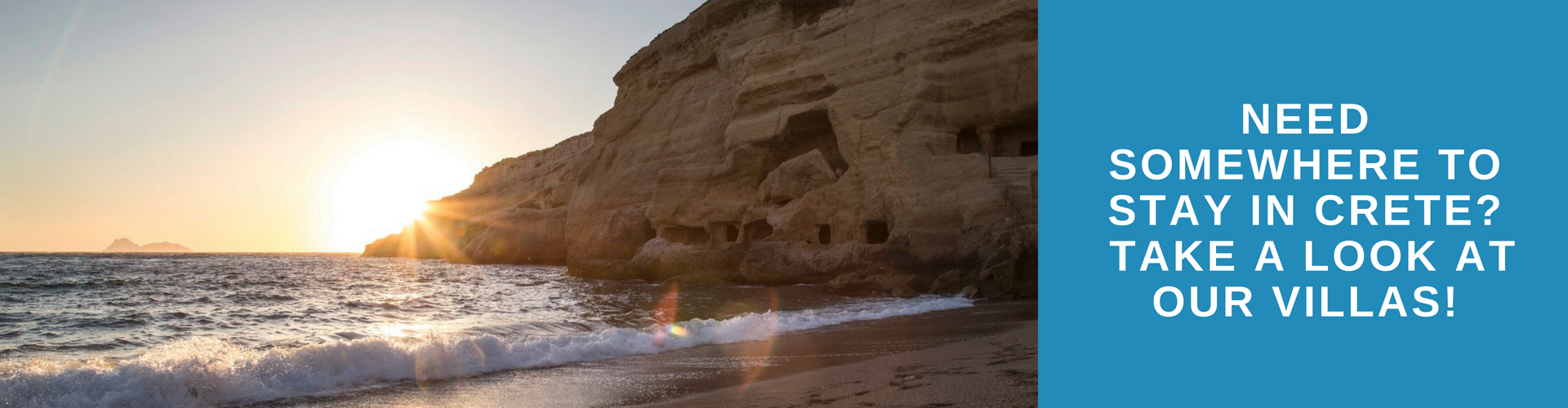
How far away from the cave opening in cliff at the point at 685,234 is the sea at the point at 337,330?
2.76 metres

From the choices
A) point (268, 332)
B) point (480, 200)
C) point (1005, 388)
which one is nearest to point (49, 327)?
point (268, 332)

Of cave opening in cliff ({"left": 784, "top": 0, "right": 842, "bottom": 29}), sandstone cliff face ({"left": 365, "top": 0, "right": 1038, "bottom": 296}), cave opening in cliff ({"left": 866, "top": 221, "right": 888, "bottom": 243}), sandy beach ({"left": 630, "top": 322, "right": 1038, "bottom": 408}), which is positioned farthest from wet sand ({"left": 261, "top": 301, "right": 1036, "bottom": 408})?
cave opening in cliff ({"left": 784, "top": 0, "right": 842, "bottom": 29})

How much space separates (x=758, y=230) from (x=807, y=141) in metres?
3.26

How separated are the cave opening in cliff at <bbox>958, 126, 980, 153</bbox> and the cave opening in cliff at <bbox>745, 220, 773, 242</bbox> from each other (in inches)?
259

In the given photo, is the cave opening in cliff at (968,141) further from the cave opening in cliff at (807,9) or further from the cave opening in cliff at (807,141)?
the cave opening in cliff at (807,9)

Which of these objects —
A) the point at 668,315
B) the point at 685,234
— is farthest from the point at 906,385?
the point at 685,234

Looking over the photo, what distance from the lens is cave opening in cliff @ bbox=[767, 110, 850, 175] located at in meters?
27.3

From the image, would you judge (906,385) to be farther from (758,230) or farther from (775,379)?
(758,230)

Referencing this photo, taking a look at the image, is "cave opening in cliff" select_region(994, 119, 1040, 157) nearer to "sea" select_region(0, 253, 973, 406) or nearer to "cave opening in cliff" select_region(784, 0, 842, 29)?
"sea" select_region(0, 253, 973, 406)

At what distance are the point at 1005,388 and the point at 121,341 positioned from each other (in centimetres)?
1212

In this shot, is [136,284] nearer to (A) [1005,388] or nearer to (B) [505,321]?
(B) [505,321]

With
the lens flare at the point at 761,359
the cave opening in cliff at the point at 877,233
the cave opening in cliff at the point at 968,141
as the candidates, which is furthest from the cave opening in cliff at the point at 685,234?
the lens flare at the point at 761,359

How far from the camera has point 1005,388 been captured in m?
6.20

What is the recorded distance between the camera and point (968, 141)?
25344 mm
